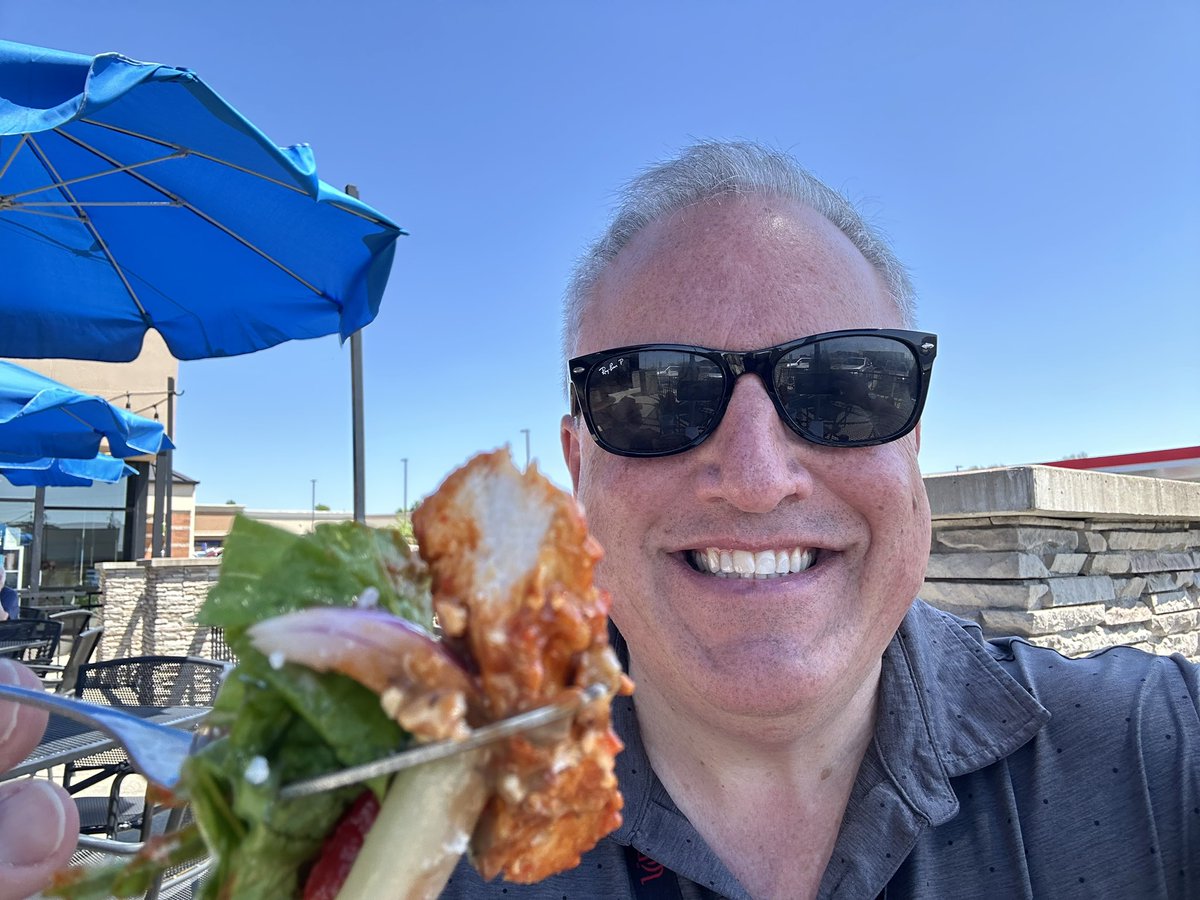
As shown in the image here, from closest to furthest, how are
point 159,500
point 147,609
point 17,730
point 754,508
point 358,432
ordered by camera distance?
point 17,730, point 754,508, point 358,432, point 147,609, point 159,500

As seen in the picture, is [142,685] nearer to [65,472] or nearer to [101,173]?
[101,173]

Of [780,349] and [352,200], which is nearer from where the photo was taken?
[780,349]

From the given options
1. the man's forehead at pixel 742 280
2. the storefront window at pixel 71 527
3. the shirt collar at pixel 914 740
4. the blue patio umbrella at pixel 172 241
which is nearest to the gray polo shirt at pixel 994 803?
the shirt collar at pixel 914 740

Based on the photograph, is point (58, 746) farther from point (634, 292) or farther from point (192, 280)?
point (192, 280)

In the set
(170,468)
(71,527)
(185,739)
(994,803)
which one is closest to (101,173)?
(185,739)

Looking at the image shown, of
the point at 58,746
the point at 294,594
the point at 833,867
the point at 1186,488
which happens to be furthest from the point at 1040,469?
the point at 58,746

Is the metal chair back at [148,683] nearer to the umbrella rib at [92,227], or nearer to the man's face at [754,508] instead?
the umbrella rib at [92,227]

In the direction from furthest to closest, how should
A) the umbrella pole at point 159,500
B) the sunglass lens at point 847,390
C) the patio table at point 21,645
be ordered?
1. the umbrella pole at point 159,500
2. the patio table at point 21,645
3. the sunglass lens at point 847,390
